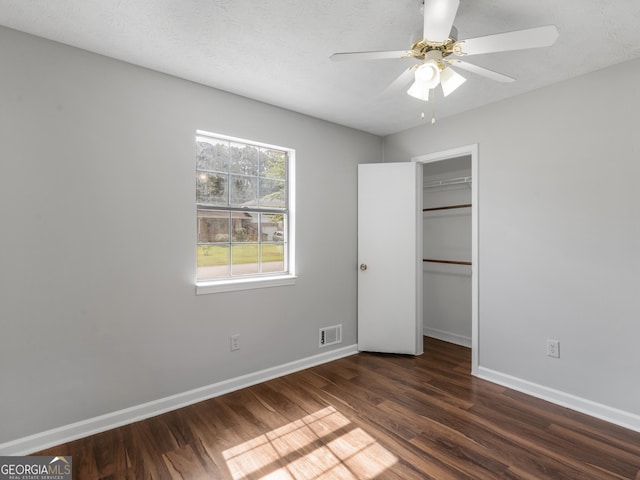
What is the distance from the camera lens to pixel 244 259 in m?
3.01

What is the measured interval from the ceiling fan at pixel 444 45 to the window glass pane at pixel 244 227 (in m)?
1.67

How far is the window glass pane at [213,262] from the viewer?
2.76m

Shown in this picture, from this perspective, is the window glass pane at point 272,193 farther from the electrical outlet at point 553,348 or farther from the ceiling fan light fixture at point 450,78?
the electrical outlet at point 553,348

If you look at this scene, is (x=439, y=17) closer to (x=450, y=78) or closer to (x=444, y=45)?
(x=444, y=45)

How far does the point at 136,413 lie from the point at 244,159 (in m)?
2.13

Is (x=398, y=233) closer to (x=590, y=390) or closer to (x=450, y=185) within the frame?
(x=450, y=185)

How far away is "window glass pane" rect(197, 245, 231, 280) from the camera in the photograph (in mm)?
2756

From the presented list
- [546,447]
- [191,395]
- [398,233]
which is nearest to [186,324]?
[191,395]

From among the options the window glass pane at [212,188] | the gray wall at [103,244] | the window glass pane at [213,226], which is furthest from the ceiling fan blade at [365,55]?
the window glass pane at [213,226]

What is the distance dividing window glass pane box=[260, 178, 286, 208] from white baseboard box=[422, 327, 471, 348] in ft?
8.66

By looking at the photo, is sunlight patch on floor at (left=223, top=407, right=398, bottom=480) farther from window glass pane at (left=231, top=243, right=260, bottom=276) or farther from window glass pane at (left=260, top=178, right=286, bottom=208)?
window glass pane at (left=260, top=178, right=286, bottom=208)

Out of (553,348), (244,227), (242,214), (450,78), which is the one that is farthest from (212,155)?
(553,348)

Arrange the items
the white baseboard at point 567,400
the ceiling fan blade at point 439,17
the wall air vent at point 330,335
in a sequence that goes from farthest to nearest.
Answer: the wall air vent at point 330,335 → the white baseboard at point 567,400 → the ceiling fan blade at point 439,17

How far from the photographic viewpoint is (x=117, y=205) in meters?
2.28
